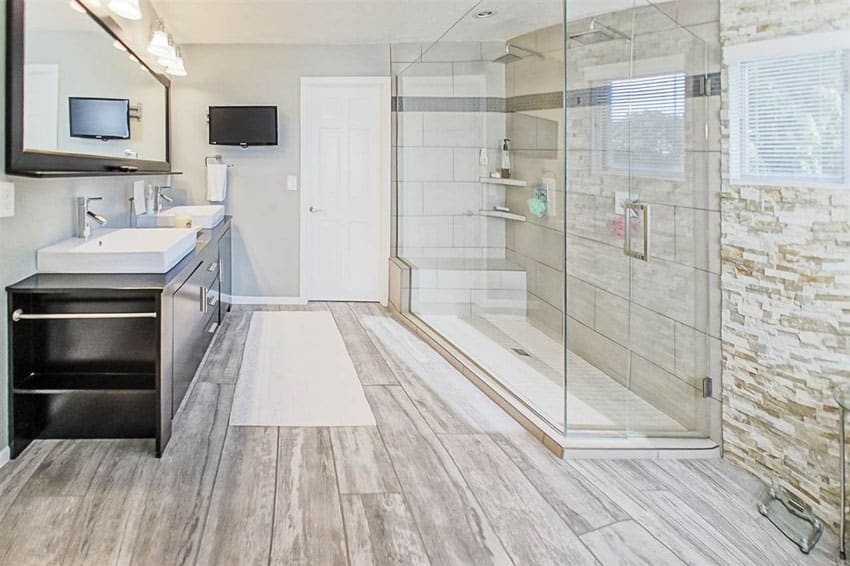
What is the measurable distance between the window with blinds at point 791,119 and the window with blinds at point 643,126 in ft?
1.04

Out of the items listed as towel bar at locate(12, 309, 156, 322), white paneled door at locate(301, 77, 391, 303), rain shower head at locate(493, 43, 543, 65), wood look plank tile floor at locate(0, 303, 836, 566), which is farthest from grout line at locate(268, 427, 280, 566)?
white paneled door at locate(301, 77, 391, 303)

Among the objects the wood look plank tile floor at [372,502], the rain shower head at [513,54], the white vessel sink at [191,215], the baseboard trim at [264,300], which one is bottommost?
the wood look plank tile floor at [372,502]

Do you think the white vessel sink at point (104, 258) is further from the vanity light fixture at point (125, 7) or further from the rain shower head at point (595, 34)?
the rain shower head at point (595, 34)

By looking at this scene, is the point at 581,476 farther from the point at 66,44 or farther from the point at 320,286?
the point at 320,286

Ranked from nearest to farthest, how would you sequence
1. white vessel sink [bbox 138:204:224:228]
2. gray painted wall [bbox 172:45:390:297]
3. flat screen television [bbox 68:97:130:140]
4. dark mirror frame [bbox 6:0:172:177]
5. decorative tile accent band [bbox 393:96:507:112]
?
dark mirror frame [bbox 6:0:172:177]
flat screen television [bbox 68:97:130:140]
white vessel sink [bbox 138:204:224:228]
decorative tile accent band [bbox 393:96:507:112]
gray painted wall [bbox 172:45:390:297]

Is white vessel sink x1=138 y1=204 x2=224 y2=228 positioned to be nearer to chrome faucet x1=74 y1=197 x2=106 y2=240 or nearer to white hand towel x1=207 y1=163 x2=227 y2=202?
white hand towel x1=207 y1=163 x2=227 y2=202

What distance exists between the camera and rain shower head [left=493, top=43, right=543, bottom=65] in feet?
14.7

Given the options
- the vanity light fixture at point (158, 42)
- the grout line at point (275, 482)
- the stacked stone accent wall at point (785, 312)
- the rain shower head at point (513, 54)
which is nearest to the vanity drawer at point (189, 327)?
the grout line at point (275, 482)

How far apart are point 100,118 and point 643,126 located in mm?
2702

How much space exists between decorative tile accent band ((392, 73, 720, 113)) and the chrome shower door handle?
1.75ft

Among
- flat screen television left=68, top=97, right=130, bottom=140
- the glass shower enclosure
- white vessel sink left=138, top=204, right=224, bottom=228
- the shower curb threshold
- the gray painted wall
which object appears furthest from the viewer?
the gray painted wall

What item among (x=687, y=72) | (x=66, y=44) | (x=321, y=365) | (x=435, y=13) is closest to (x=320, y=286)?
(x=321, y=365)

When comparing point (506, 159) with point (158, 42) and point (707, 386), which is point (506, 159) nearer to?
point (707, 386)

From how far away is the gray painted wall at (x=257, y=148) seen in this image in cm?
587
